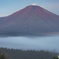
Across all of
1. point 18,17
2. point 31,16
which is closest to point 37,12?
point 31,16

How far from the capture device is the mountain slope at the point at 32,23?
371ft

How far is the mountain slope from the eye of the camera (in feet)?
371

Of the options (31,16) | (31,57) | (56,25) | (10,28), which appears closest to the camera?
(31,57)

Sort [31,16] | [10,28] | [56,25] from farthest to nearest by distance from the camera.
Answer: [56,25] → [31,16] → [10,28]

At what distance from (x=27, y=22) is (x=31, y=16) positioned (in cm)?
560

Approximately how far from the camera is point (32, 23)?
118 m

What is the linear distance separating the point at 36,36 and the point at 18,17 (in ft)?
60.7

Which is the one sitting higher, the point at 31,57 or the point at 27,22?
the point at 27,22

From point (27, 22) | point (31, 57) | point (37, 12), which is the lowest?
point (31, 57)

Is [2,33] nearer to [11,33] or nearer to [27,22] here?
[11,33]

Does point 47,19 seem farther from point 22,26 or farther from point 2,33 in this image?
point 2,33

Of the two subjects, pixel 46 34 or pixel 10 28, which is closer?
pixel 10 28

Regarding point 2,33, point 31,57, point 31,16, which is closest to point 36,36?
point 31,16

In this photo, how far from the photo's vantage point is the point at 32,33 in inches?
4542
